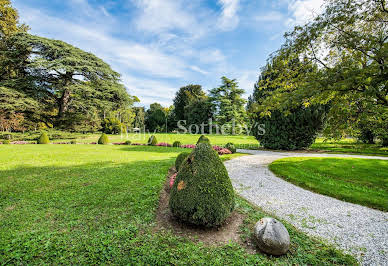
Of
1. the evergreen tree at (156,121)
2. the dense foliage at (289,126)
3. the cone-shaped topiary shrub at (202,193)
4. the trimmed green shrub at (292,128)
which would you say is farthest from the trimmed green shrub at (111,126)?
the cone-shaped topiary shrub at (202,193)

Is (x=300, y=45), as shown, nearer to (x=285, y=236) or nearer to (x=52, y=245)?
(x=285, y=236)

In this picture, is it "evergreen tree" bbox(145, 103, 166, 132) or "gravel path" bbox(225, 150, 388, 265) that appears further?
"evergreen tree" bbox(145, 103, 166, 132)

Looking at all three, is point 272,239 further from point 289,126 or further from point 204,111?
point 204,111

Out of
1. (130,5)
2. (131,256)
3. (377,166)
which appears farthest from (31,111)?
(377,166)

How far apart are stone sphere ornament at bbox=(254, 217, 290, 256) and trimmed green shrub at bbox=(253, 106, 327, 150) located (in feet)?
42.7

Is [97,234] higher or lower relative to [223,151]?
lower

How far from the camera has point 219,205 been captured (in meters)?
3.11

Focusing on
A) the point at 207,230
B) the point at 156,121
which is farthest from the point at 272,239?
the point at 156,121

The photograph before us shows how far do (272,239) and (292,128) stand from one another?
45.2 feet

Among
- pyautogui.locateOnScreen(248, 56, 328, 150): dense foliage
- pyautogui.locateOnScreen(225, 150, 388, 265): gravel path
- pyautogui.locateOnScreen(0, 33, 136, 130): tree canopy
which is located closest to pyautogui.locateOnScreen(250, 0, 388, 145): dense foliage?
pyautogui.locateOnScreen(225, 150, 388, 265): gravel path

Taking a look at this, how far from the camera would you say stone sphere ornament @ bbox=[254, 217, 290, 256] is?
259 centimetres

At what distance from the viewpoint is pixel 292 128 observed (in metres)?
14.3

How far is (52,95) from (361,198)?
31.2m

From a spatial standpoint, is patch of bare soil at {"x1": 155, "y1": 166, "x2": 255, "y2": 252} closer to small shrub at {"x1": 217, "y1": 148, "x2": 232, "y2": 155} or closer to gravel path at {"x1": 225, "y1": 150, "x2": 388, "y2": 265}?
gravel path at {"x1": 225, "y1": 150, "x2": 388, "y2": 265}
